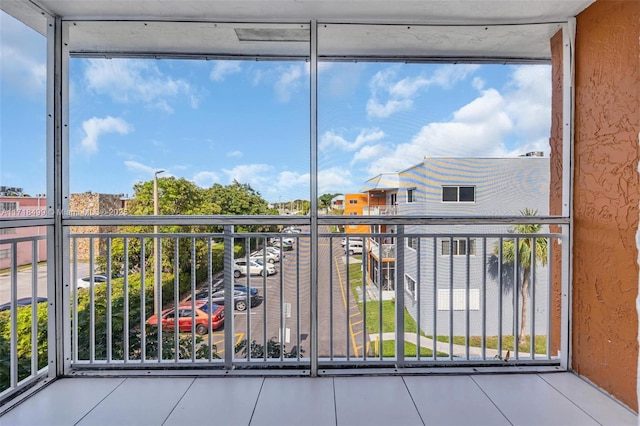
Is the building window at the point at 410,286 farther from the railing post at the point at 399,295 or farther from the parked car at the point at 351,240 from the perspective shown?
the parked car at the point at 351,240

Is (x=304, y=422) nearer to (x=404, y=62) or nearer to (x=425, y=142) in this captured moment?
(x=425, y=142)

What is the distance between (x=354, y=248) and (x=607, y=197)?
150 centimetres

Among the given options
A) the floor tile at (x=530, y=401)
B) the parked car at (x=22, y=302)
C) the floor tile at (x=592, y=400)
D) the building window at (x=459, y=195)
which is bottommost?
the floor tile at (x=530, y=401)

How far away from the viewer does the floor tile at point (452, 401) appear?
1560 millimetres

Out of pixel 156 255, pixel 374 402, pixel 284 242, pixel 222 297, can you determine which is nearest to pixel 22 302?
pixel 156 255

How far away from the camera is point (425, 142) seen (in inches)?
84.2

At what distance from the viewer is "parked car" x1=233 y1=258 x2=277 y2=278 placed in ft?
7.11

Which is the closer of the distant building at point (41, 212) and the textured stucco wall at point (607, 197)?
the textured stucco wall at point (607, 197)

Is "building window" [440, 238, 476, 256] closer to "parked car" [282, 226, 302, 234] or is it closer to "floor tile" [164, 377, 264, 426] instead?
"parked car" [282, 226, 302, 234]

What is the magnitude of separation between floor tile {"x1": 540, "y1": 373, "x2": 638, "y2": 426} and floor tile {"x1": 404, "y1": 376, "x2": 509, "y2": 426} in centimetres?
47

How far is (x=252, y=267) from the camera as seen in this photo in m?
2.31

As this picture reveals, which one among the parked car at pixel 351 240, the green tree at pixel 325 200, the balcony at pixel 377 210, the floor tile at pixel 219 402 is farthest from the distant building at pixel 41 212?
the balcony at pixel 377 210

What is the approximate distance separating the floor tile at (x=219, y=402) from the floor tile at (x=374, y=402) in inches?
19.5

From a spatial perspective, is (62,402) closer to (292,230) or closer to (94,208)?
(94,208)
